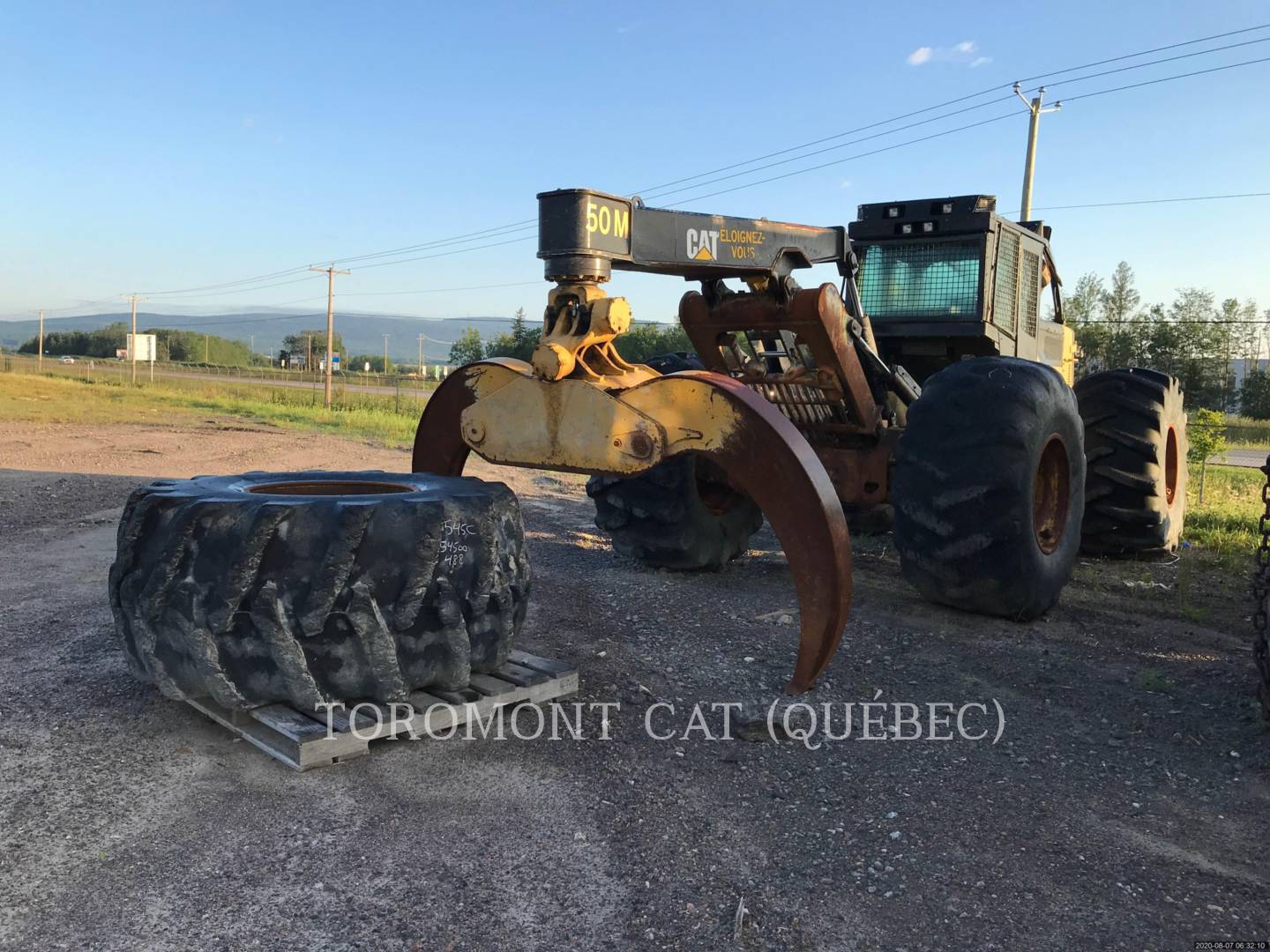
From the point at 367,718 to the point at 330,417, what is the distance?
772 inches

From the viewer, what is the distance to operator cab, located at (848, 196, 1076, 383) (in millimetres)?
6855

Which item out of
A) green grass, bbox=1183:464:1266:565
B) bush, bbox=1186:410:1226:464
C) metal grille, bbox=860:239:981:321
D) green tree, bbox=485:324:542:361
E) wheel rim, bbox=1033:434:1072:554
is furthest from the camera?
green tree, bbox=485:324:542:361

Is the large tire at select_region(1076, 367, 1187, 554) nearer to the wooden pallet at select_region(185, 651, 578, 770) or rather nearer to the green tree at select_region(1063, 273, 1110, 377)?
the wooden pallet at select_region(185, 651, 578, 770)

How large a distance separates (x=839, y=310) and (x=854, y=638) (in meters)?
1.86

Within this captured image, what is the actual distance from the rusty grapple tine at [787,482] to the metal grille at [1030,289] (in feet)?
14.1

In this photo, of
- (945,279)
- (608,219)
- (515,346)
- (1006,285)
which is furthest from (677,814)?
(515,346)

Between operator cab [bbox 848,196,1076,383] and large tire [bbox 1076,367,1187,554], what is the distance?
70 cm

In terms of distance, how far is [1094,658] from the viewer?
5.34m

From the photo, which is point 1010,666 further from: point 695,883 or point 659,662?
point 695,883

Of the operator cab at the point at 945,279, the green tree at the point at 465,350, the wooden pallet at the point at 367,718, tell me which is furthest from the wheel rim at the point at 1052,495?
the green tree at the point at 465,350

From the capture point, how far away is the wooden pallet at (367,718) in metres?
3.54

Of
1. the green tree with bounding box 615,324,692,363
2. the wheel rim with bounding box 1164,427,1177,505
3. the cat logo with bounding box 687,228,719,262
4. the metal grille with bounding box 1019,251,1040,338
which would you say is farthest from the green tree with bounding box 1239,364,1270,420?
the cat logo with bounding box 687,228,719,262

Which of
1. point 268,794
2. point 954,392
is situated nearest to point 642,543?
point 954,392

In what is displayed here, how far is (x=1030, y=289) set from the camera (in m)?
7.59
